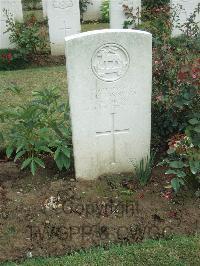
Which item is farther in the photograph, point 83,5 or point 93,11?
point 93,11

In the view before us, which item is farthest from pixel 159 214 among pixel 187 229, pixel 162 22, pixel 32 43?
pixel 32 43

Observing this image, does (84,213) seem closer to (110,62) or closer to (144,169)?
(144,169)

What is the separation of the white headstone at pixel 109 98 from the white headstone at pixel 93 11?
9.91 meters

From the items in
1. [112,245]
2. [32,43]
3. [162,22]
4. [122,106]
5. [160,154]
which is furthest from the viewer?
[32,43]

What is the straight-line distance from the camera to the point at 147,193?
4102 mm

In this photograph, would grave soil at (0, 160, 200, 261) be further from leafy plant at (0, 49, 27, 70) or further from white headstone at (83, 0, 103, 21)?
white headstone at (83, 0, 103, 21)

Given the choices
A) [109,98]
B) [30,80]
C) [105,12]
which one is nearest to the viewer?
[109,98]

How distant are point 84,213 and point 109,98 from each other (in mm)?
1031

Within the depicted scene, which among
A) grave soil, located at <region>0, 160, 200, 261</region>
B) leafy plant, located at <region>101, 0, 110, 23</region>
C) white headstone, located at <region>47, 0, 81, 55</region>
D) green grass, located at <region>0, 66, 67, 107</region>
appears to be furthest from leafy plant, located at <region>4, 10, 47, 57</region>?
grave soil, located at <region>0, 160, 200, 261</region>

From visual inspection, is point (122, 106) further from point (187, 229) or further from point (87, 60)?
point (187, 229)

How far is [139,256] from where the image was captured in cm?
343

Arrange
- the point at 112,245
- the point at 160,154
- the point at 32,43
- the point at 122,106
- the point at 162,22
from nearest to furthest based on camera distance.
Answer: the point at 112,245 < the point at 122,106 < the point at 160,154 < the point at 162,22 < the point at 32,43

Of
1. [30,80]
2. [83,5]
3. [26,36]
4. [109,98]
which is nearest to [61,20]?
[26,36]

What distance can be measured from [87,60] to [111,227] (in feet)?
4.62
